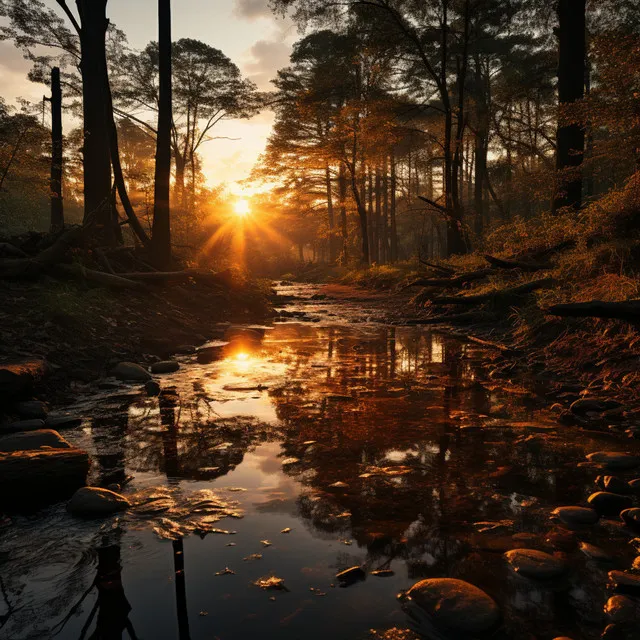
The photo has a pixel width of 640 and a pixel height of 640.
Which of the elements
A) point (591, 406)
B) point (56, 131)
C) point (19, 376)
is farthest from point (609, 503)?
point (56, 131)

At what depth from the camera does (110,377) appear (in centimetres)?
497

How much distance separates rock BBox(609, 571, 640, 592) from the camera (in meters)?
1.60

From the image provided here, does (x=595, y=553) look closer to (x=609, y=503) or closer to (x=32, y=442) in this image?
(x=609, y=503)

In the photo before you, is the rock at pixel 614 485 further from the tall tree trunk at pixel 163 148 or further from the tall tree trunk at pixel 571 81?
the tall tree trunk at pixel 163 148

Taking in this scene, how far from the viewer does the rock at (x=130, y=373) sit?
16.0 feet

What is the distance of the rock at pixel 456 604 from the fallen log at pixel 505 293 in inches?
242

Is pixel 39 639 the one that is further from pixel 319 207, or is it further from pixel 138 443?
pixel 319 207

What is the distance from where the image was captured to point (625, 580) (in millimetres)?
1626

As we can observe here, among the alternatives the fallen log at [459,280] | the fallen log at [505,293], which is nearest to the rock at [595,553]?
the fallen log at [505,293]

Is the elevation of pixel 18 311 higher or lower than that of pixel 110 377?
higher

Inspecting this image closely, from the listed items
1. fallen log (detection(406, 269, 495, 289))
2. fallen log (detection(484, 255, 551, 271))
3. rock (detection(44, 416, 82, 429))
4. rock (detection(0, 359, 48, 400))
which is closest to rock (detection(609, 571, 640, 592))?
rock (detection(44, 416, 82, 429))

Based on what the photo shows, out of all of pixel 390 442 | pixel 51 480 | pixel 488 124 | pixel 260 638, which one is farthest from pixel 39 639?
pixel 488 124

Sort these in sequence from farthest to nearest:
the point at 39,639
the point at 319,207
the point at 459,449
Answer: the point at 319,207 → the point at 459,449 → the point at 39,639

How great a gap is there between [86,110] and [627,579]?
1165 centimetres
